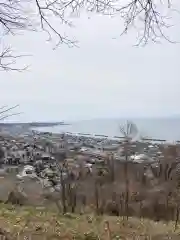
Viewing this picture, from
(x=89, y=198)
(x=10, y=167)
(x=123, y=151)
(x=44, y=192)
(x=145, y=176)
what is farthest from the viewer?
(x=10, y=167)

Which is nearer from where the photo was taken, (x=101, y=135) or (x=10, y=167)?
(x=10, y=167)

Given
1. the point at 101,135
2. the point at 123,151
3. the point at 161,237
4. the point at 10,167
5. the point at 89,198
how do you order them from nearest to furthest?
the point at 161,237 → the point at 89,198 → the point at 123,151 → the point at 10,167 → the point at 101,135

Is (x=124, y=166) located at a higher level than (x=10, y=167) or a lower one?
higher

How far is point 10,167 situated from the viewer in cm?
4700

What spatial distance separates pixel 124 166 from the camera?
86.0 feet

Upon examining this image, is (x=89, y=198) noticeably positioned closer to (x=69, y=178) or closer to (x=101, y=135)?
(x=69, y=178)

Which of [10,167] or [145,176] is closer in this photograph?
[145,176]

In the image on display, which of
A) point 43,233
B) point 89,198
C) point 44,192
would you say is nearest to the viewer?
point 43,233

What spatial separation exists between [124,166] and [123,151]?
2.88 m

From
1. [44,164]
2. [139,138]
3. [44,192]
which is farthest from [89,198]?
[44,164]

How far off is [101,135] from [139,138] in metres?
37.5

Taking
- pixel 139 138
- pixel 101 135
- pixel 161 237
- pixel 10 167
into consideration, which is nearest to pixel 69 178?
pixel 139 138

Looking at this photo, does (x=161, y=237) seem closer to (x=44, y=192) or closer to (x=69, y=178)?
(x=69, y=178)

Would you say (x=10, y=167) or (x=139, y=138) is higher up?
(x=139, y=138)
